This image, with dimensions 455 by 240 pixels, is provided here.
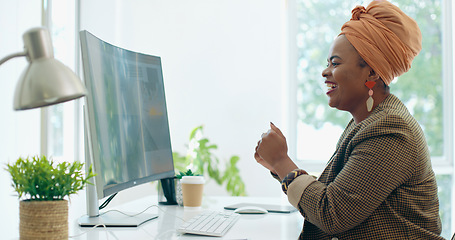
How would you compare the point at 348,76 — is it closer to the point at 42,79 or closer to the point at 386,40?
the point at 386,40

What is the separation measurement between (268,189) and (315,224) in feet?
6.53

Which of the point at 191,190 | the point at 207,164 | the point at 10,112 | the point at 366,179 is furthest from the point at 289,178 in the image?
the point at 207,164

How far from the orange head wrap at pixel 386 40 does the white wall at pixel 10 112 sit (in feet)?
4.37

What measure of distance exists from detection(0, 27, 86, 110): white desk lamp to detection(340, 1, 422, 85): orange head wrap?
81 cm

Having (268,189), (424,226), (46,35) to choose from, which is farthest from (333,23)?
(46,35)

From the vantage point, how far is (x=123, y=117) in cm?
130

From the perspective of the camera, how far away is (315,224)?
43.4 inches

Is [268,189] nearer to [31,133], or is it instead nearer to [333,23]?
[333,23]

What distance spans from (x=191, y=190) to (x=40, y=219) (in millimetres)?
912

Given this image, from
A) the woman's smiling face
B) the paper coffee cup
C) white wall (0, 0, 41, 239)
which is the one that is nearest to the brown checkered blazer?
the woman's smiling face

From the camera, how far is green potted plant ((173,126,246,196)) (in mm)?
2871

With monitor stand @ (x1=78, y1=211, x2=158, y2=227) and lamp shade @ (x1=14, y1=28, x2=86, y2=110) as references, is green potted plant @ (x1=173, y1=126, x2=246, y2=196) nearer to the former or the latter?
monitor stand @ (x1=78, y1=211, x2=158, y2=227)

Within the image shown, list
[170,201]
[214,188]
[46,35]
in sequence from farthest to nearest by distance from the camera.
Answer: [214,188] < [170,201] < [46,35]

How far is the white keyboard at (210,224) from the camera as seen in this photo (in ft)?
3.76
